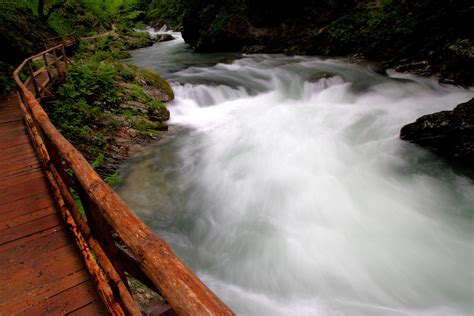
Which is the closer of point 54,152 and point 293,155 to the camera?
point 54,152

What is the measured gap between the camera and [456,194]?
5.89 m

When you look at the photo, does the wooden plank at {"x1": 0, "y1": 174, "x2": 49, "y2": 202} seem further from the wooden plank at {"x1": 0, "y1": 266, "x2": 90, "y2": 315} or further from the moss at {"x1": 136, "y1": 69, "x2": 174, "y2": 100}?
the moss at {"x1": 136, "y1": 69, "x2": 174, "y2": 100}

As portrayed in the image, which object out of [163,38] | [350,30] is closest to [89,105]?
[350,30]

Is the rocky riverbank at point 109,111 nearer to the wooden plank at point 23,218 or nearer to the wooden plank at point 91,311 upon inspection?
the wooden plank at point 23,218

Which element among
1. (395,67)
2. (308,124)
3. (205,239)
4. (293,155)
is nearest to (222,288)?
(205,239)

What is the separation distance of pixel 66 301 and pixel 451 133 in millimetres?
7701

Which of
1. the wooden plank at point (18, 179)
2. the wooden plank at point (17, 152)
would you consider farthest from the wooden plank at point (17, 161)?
the wooden plank at point (18, 179)

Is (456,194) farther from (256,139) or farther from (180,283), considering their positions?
(180,283)

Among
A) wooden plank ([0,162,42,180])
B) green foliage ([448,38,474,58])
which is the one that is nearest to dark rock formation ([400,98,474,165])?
green foliage ([448,38,474,58])

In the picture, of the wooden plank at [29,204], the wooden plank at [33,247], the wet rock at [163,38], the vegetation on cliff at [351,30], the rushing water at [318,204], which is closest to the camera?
the wooden plank at [33,247]

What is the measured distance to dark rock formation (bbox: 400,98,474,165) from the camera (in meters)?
6.38

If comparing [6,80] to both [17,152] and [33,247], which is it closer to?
[17,152]

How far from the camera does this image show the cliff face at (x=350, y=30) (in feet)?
35.3

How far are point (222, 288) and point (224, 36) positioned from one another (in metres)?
18.8
